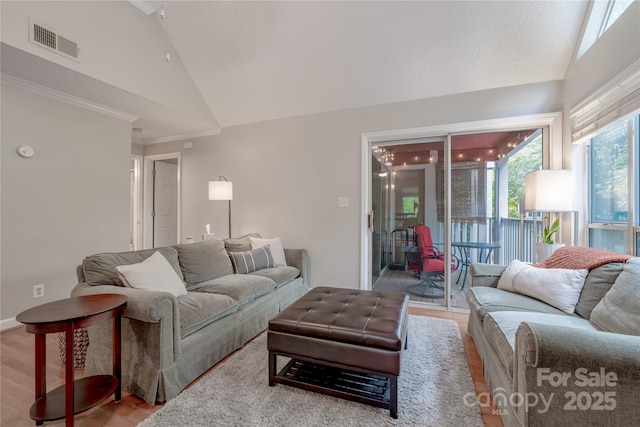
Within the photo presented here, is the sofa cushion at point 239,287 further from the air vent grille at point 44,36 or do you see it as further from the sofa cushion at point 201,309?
the air vent grille at point 44,36

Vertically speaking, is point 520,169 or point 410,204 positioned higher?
point 520,169

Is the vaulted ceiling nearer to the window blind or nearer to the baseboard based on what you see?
the window blind

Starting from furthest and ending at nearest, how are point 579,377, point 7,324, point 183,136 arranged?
point 183,136, point 7,324, point 579,377

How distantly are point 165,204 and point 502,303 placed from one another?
5.26m

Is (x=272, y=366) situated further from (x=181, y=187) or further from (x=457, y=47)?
(x=181, y=187)

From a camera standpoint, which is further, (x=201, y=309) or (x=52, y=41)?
(x=52, y=41)

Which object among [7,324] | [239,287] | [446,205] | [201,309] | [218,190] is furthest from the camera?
[218,190]

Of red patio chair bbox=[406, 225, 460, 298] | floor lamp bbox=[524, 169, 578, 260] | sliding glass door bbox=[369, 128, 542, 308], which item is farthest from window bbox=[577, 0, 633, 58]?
red patio chair bbox=[406, 225, 460, 298]

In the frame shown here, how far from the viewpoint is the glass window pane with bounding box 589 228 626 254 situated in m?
2.14

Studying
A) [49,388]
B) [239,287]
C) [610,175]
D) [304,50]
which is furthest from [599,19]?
[49,388]

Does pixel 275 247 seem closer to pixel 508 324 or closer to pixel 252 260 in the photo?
pixel 252 260

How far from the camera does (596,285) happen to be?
1.77 metres

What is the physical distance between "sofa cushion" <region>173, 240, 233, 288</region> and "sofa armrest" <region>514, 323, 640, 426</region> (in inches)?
96.2

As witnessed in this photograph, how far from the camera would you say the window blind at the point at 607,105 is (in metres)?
1.82
